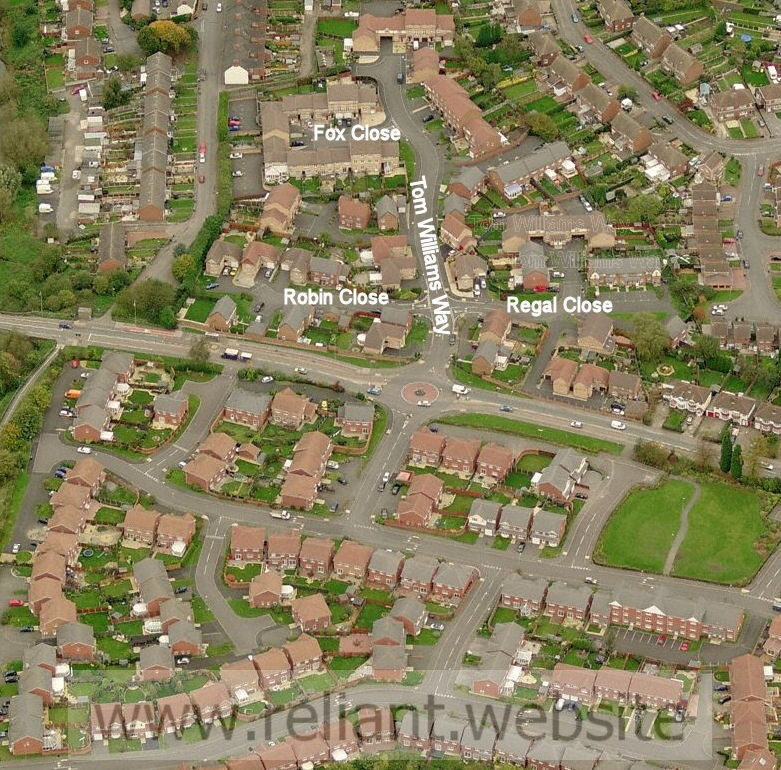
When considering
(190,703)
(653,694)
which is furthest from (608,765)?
(190,703)

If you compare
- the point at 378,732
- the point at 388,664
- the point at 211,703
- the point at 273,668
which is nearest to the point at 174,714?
the point at 211,703

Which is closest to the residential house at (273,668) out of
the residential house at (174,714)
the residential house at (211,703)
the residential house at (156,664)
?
the residential house at (211,703)

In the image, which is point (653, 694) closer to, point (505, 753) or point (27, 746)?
point (505, 753)

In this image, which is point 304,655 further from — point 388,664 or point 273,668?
point 388,664

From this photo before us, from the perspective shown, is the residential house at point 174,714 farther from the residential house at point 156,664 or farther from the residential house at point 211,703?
the residential house at point 156,664

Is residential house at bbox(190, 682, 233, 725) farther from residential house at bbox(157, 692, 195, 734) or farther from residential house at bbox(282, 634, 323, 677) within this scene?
residential house at bbox(282, 634, 323, 677)

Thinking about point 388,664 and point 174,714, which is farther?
point 388,664

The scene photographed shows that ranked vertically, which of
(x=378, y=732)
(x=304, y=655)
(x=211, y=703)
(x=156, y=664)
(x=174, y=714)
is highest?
(x=304, y=655)

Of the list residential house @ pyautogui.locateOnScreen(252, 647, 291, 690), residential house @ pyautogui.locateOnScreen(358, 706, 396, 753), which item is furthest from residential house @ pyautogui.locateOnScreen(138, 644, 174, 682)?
residential house @ pyautogui.locateOnScreen(358, 706, 396, 753)

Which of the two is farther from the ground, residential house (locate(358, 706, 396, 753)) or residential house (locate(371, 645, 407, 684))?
residential house (locate(371, 645, 407, 684))

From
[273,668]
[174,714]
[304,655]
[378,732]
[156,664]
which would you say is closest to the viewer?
[378,732]

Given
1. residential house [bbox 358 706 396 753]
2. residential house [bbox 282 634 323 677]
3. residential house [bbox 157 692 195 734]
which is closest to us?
residential house [bbox 358 706 396 753]

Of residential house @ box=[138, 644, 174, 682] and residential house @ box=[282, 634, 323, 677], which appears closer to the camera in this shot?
residential house @ box=[138, 644, 174, 682]
